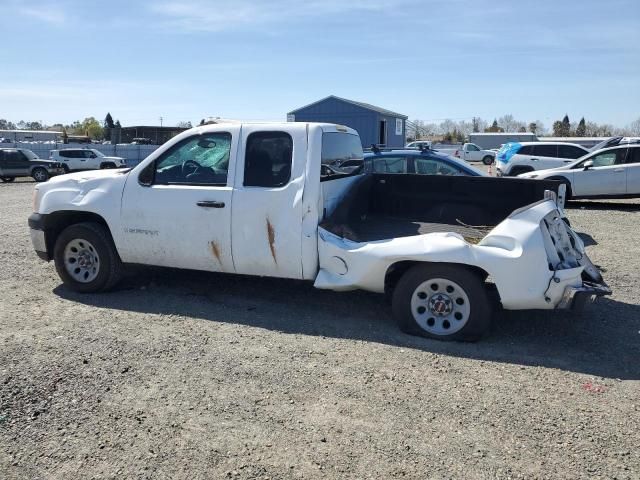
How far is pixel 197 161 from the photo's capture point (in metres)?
5.77

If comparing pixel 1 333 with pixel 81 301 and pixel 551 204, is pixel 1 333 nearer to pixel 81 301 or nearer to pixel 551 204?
Result: pixel 81 301

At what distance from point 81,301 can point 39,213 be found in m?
1.17

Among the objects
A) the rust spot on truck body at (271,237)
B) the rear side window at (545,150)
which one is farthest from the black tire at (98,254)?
the rear side window at (545,150)

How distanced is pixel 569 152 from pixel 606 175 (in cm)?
432

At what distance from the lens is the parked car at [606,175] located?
1423 cm

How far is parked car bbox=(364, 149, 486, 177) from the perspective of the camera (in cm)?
1034

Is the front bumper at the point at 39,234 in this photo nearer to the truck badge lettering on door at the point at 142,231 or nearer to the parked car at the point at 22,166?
the truck badge lettering on door at the point at 142,231

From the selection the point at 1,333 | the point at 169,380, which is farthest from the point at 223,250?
the point at 1,333

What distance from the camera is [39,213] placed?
6336 millimetres

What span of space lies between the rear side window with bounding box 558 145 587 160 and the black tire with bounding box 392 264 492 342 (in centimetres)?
1553

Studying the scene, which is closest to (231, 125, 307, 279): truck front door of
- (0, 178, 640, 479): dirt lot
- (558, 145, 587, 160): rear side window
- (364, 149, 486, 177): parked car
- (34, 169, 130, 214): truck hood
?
(0, 178, 640, 479): dirt lot

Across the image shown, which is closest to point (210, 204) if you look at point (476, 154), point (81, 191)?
point (81, 191)

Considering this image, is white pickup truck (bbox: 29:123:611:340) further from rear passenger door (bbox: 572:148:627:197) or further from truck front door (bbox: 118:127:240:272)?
rear passenger door (bbox: 572:148:627:197)

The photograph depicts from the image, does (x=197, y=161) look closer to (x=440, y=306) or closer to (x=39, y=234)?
(x=39, y=234)
